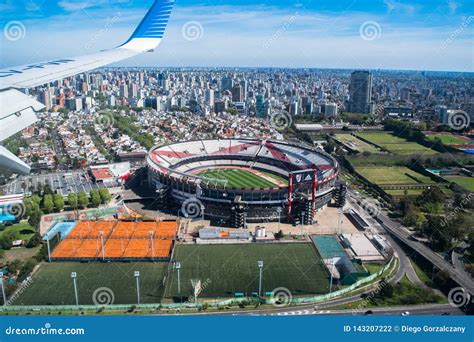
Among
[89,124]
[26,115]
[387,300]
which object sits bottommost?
[387,300]

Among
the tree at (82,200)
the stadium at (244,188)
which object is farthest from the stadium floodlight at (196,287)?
the tree at (82,200)

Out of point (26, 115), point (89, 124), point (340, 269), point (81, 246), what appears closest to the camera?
point (26, 115)

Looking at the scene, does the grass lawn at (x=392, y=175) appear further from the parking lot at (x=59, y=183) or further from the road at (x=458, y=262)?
the parking lot at (x=59, y=183)

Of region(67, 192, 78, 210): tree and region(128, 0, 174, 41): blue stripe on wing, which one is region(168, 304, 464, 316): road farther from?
region(67, 192, 78, 210): tree

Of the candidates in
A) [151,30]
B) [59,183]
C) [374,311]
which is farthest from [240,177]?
[151,30]

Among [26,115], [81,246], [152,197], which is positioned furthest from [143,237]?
[26,115]

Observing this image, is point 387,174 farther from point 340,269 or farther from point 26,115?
point 26,115

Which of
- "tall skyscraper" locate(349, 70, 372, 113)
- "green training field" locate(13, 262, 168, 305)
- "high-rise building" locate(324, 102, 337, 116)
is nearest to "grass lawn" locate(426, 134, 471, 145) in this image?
"high-rise building" locate(324, 102, 337, 116)
